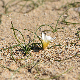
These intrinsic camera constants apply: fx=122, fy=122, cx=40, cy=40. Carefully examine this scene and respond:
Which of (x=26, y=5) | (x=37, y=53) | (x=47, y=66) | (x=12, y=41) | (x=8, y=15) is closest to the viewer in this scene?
(x=47, y=66)

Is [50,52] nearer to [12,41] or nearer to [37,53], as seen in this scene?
[37,53]

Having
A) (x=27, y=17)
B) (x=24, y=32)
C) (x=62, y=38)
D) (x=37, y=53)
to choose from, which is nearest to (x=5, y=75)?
(x=37, y=53)

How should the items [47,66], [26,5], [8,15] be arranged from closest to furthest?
[47,66], [8,15], [26,5]

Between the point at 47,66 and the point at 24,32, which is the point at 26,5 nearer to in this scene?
the point at 24,32

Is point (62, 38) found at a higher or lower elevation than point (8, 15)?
lower

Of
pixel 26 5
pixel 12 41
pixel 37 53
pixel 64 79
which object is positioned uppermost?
pixel 26 5

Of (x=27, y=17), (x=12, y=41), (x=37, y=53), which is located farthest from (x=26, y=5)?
(x=37, y=53)

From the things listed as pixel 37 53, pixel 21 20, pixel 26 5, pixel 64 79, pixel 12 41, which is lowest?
pixel 64 79

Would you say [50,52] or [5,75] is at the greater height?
[50,52]

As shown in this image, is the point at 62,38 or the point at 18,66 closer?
the point at 18,66
